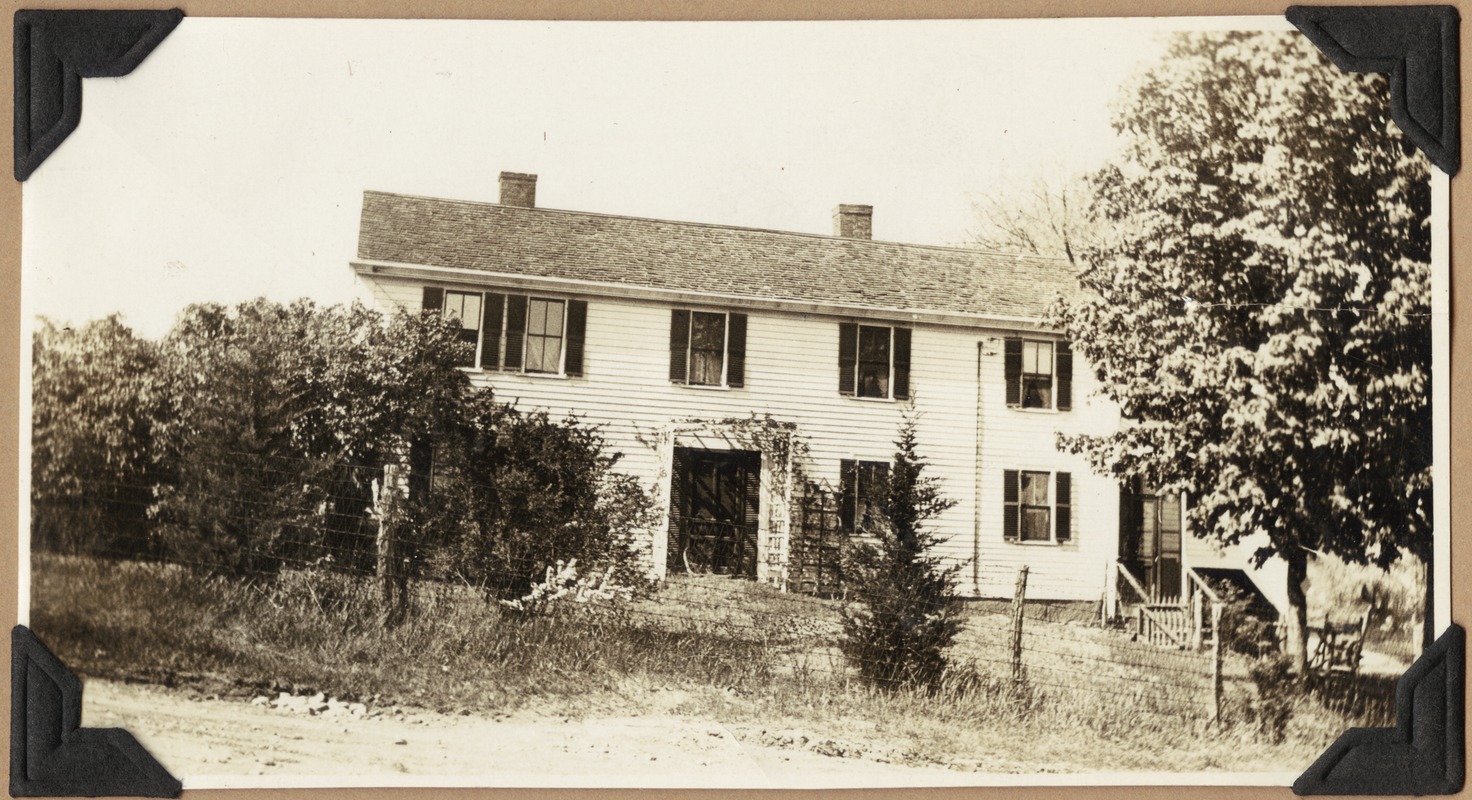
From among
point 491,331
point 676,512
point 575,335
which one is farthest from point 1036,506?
point 491,331

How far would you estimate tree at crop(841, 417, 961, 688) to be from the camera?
4.99 metres

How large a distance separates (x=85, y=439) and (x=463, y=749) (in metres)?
2.39

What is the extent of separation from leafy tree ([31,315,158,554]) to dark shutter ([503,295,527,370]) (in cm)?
172

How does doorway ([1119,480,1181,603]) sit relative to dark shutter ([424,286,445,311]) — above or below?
below

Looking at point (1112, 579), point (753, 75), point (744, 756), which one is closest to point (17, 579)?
point (744, 756)

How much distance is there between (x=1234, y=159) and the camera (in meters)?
4.96

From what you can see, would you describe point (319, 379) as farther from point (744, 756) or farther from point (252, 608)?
point (744, 756)

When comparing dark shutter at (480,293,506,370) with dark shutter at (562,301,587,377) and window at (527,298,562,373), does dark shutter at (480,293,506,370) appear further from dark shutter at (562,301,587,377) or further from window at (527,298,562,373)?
dark shutter at (562,301,587,377)

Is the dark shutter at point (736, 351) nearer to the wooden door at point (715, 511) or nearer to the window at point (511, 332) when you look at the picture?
the wooden door at point (715, 511)

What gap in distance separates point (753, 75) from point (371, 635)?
11.1ft

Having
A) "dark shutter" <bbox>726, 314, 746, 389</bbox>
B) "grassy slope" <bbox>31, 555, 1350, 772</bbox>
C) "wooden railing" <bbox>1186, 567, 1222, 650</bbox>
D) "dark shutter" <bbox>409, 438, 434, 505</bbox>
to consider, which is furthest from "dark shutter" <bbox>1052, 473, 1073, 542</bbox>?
"dark shutter" <bbox>409, 438, 434, 505</bbox>

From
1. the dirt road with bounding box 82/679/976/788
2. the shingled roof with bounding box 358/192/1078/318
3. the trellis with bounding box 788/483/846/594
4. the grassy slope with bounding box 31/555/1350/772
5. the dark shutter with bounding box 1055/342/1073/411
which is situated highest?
the shingled roof with bounding box 358/192/1078/318

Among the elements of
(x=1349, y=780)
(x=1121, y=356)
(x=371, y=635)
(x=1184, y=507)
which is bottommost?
(x=1349, y=780)

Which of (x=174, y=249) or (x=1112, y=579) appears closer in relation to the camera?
(x=174, y=249)
